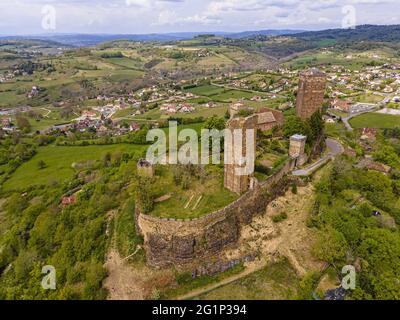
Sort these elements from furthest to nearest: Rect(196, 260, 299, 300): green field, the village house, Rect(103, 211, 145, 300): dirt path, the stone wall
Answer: the village house
the stone wall
Rect(103, 211, 145, 300): dirt path
Rect(196, 260, 299, 300): green field

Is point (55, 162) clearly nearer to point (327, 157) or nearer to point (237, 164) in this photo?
point (237, 164)

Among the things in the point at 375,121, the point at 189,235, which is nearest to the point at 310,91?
the point at 189,235

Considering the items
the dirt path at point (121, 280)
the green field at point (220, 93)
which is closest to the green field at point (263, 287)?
the dirt path at point (121, 280)

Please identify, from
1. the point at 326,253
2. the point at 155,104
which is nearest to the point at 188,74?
the point at 155,104

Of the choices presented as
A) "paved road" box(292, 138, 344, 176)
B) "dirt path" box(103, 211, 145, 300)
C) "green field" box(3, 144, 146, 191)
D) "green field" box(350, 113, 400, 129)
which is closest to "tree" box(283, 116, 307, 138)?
"paved road" box(292, 138, 344, 176)

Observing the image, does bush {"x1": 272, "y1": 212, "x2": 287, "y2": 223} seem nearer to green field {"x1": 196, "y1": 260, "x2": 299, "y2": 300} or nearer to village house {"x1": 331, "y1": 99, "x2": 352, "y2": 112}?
green field {"x1": 196, "y1": 260, "x2": 299, "y2": 300}

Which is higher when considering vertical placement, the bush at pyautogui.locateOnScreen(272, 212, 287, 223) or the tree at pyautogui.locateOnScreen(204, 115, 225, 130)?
the tree at pyautogui.locateOnScreen(204, 115, 225, 130)
